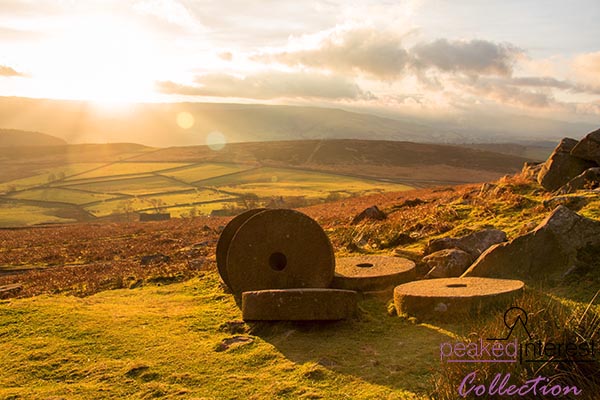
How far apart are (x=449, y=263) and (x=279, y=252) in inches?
160

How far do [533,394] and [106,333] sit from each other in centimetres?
734

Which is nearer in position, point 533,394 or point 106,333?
point 533,394

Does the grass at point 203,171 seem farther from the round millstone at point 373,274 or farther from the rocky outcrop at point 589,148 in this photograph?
the round millstone at point 373,274

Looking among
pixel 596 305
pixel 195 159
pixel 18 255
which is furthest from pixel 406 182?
pixel 596 305

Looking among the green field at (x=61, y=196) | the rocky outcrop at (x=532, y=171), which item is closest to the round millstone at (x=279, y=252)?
the rocky outcrop at (x=532, y=171)

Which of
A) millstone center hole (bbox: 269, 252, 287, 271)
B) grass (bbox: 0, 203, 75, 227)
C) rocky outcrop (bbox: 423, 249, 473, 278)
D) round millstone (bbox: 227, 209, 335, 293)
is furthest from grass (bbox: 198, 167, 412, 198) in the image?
round millstone (bbox: 227, 209, 335, 293)

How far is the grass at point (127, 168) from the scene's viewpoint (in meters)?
108

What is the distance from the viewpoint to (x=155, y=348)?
27.3 feet

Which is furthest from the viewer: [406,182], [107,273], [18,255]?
[406,182]

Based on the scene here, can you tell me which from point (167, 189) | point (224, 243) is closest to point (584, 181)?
point (224, 243)

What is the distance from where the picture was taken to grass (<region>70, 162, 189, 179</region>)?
108 m

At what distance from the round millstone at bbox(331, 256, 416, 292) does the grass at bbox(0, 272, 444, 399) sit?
0.72 m

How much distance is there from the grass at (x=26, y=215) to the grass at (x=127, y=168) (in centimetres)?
3280

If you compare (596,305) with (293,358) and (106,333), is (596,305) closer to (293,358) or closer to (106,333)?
(293,358)
